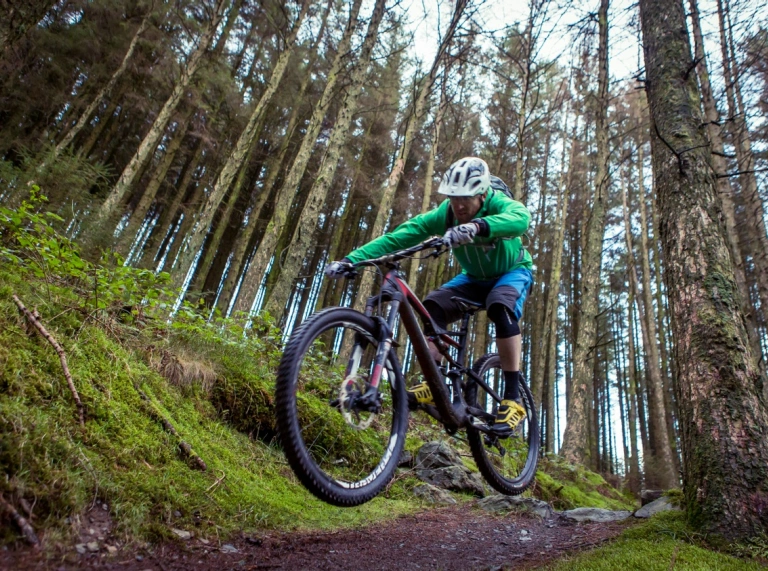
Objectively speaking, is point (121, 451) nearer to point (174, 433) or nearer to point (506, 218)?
point (174, 433)

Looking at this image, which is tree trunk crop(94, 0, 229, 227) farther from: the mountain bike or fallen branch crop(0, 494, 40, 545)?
fallen branch crop(0, 494, 40, 545)

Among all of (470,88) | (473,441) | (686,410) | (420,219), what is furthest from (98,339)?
(470,88)

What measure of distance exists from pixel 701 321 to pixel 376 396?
2403 mm

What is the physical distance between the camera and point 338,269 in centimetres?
251

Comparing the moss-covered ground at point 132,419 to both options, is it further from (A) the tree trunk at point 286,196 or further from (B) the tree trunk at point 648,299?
(B) the tree trunk at point 648,299

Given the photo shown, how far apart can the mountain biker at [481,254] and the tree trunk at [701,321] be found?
3.74 ft

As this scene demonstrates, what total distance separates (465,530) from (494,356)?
1548 mm

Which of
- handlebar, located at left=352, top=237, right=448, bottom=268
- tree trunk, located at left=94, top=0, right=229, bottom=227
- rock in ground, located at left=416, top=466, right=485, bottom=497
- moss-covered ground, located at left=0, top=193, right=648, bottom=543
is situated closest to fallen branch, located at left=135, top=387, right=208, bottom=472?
moss-covered ground, located at left=0, top=193, right=648, bottom=543

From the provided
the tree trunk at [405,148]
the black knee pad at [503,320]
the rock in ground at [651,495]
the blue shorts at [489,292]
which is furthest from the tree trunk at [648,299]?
the black knee pad at [503,320]

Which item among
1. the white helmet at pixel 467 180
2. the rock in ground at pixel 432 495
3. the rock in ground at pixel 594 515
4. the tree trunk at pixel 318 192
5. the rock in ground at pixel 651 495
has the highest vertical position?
the tree trunk at pixel 318 192

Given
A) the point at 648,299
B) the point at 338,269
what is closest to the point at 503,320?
the point at 338,269

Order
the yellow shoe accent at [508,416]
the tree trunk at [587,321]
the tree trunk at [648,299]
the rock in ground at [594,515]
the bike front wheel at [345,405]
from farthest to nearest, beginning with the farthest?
the tree trunk at [648,299] < the tree trunk at [587,321] < the rock in ground at [594,515] < the yellow shoe accent at [508,416] < the bike front wheel at [345,405]

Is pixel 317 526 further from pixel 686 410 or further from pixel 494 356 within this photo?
pixel 686 410

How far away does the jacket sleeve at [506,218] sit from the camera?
2789 mm
